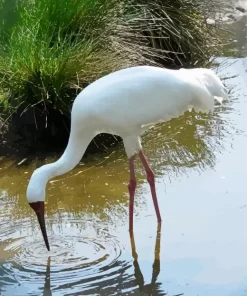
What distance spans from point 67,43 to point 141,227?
2544 mm

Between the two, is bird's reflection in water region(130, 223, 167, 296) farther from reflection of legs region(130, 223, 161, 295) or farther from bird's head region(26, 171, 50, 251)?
bird's head region(26, 171, 50, 251)

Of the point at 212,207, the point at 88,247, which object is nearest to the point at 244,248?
the point at 212,207

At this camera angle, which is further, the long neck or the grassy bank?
the grassy bank

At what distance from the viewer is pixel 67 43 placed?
7.30m

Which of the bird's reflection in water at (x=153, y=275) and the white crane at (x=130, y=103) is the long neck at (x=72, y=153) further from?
the bird's reflection in water at (x=153, y=275)

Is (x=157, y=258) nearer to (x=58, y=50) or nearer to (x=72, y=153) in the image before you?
(x=72, y=153)

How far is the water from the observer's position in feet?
15.3

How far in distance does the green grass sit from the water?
692mm

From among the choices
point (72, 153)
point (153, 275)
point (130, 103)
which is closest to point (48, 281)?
point (153, 275)

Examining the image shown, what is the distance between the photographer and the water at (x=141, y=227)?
15.3 ft

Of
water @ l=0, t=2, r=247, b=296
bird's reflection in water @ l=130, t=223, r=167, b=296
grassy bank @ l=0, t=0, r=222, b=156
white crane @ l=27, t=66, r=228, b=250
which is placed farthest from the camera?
grassy bank @ l=0, t=0, r=222, b=156

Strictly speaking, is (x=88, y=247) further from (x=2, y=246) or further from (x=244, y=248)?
(x=244, y=248)

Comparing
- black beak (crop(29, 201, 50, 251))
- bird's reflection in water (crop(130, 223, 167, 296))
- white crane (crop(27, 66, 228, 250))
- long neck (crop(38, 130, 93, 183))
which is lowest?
bird's reflection in water (crop(130, 223, 167, 296))

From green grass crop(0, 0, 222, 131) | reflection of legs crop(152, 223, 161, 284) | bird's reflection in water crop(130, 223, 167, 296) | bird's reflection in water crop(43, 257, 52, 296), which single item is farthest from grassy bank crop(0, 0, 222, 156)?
bird's reflection in water crop(43, 257, 52, 296)
